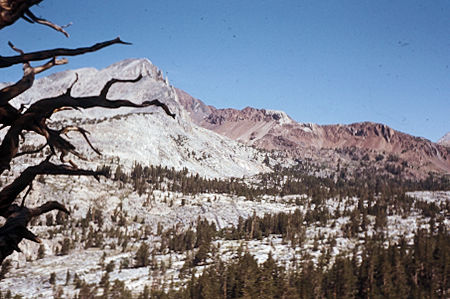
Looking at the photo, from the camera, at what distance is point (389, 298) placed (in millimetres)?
33062

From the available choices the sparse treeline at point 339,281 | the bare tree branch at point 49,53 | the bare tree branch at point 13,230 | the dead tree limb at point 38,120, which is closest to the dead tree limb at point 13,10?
the bare tree branch at point 49,53

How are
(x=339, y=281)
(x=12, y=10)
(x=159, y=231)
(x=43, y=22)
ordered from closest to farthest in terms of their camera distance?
(x=12, y=10), (x=43, y=22), (x=339, y=281), (x=159, y=231)

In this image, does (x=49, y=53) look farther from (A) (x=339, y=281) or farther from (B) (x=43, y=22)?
(A) (x=339, y=281)

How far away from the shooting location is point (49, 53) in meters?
3.93

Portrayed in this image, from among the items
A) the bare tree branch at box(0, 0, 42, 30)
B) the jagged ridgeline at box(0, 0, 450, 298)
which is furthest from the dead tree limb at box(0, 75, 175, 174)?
the bare tree branch at box(0, 0, 42, 30)

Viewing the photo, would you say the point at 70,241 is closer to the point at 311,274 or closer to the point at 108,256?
the point at 108,256

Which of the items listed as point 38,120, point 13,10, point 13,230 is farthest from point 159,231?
point 13,10

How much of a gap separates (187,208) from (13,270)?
178 ft

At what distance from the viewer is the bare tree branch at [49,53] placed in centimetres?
389

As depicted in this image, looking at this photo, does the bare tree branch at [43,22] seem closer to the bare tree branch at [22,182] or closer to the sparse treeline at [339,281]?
the bare tree branch at [22,182]

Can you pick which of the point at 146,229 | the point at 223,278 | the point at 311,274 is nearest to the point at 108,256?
the point at 146,229

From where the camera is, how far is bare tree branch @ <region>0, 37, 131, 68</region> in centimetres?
389

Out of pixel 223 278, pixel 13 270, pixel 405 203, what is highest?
pixel 405 203

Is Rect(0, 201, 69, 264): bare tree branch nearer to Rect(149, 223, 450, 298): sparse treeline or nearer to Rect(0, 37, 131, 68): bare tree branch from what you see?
Rect(0, 37, 131, 68): bare tree branch
